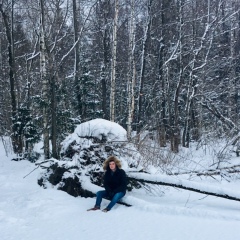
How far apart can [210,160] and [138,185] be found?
5.35m

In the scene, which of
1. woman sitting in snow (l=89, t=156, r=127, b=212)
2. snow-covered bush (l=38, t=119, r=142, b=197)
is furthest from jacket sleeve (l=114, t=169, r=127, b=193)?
snow-covered bush (l=38, t=119, r=142, b=197)

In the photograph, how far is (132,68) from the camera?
17672 mm

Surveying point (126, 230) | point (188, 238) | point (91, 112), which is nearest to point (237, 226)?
point (188, 238)

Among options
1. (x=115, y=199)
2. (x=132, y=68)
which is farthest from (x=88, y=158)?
(x=132, y=68)

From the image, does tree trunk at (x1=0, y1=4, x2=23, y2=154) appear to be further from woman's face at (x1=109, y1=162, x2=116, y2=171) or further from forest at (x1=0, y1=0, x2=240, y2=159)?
woman's face at (x1=109, y1=162, x2=116, y2=171)

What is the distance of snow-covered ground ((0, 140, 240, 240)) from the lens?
5457 millimetres

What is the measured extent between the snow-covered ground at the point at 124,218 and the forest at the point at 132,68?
479 centimetres

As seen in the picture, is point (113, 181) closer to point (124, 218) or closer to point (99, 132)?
point (124, 218)

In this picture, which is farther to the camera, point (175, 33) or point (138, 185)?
point (175, 33)

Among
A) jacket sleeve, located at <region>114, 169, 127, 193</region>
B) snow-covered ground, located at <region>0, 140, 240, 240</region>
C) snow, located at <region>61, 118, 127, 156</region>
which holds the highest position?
snow, located at <region>61, 118, 127, 156</region>

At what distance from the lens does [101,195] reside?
7.29 metres

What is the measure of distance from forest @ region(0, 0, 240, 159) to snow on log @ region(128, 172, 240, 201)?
5.30m

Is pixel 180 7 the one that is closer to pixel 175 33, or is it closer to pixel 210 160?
pixel 175 33

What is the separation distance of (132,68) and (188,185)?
11499 mm
